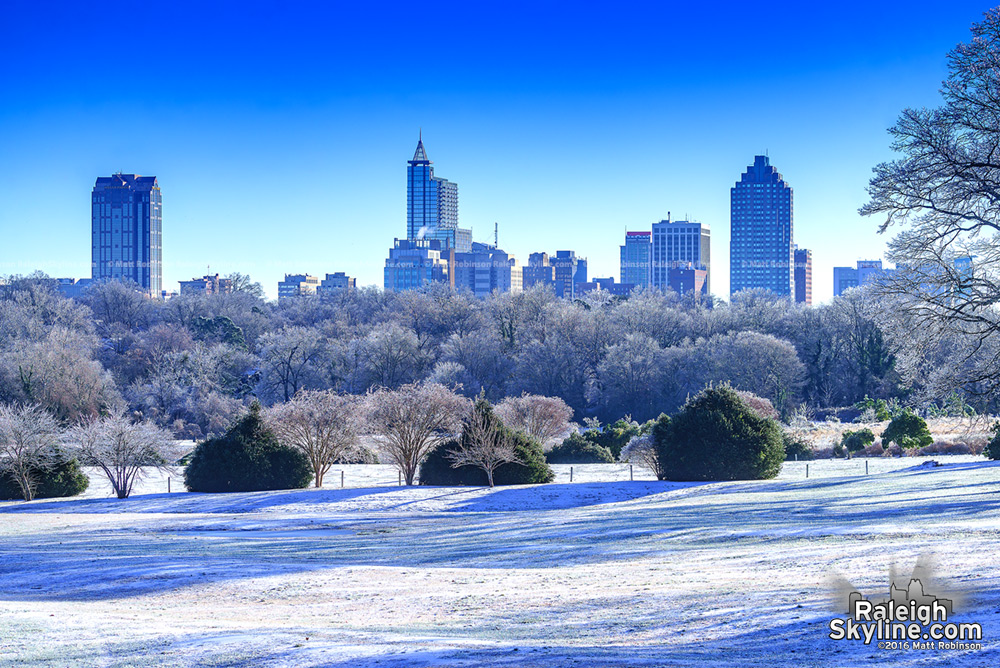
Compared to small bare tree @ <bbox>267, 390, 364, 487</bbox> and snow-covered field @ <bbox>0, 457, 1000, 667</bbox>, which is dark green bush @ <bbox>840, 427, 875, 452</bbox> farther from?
small bare tree @ <bbox>267, 390, 364, 487</bbox>

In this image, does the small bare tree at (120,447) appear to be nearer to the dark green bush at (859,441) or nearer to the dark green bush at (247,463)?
the dark green bush at (247,463)

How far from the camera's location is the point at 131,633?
1070 centimetres

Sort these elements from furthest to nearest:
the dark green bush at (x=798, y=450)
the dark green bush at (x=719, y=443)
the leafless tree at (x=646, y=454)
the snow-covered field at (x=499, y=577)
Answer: the dark green bush at (x=798, y=450), the leafless tree at (x=646, y=454), the dark green bush at (x=719, y=443), the snow-covered field at (x=499, y=577)

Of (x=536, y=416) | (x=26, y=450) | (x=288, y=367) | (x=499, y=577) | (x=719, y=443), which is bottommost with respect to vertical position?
(x=499, y=577)

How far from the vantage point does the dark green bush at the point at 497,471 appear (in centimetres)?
3231

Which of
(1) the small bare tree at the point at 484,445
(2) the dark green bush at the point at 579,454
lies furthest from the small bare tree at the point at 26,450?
(2) the dark green bush at the point at 579,454

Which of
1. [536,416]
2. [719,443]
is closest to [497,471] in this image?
[719,443]

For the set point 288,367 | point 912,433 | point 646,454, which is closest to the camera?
point 646,454

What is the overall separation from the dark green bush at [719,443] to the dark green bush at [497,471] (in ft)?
13.7

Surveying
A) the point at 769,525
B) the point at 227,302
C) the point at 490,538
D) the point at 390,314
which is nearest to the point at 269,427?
the point at 490,538

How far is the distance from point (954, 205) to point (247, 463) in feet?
73.3

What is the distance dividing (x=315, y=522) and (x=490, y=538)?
6.60 metres

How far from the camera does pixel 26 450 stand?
31.2 m

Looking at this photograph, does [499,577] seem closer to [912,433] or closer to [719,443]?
[719,443]
